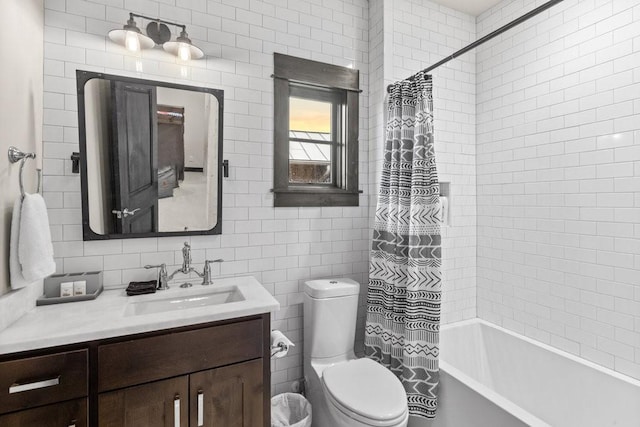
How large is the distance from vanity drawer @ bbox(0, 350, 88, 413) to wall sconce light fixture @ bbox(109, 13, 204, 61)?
56.6 inches

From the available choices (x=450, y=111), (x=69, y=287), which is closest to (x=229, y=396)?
(x=69, y=287)

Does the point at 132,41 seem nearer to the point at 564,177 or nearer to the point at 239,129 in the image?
the point at 239,129

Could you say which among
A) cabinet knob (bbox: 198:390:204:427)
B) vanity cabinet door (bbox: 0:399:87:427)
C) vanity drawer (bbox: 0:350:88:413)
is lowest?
cabinet knob (bbox: 198:390:204:427)

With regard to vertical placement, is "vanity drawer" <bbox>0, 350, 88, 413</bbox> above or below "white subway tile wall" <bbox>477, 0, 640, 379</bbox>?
below

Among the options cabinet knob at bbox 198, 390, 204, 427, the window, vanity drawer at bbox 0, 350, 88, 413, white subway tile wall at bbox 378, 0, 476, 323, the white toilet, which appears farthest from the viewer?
white subway tile wall at bbox 378, 0, 476, 323

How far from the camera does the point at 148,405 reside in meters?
1.26

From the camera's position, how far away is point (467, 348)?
2.36m

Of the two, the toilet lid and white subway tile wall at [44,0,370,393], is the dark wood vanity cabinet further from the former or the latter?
white subway tile wall at [44,0,370,393]

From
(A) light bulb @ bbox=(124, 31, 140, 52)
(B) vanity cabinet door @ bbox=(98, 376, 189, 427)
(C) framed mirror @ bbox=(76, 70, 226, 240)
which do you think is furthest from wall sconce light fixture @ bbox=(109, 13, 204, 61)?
(B) vanity cabinet door @ bbox=(98, 376, 189, 427)

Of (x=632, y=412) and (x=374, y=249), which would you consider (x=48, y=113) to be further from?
(x=632, y=412)

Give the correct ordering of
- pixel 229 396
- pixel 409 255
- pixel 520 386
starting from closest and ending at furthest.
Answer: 1. pixel 229 396
2. pixel 409 255
3. pixel 520 386

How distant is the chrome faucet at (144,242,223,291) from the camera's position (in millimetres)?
1688

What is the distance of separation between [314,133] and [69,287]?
1.65 meters

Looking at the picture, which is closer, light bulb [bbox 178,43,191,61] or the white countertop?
the white countertop
